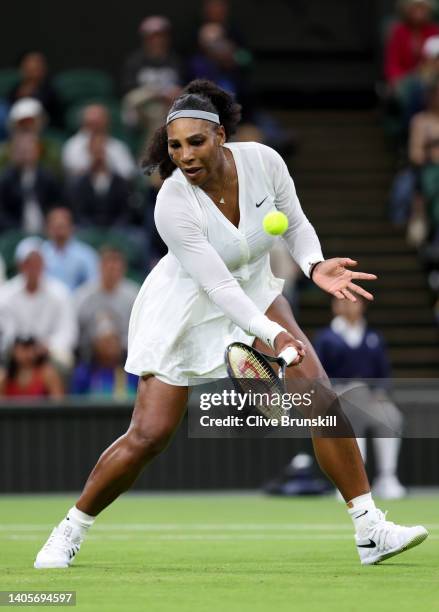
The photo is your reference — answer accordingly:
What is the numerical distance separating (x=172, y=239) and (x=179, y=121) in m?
0.48

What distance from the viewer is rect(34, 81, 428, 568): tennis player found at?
604cm

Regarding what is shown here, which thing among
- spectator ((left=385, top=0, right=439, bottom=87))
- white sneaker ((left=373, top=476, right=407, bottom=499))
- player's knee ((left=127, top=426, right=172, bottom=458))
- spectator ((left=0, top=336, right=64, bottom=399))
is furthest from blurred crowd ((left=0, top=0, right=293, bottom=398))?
player's knee ((left=127, top=426, right=172, bottom=458))

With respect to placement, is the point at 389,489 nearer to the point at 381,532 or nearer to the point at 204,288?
the point at 381,532

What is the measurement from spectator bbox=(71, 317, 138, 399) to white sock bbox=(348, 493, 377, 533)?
19.0ft

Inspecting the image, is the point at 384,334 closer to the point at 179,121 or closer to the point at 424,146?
the point at 424,146

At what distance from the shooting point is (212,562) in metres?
6.59

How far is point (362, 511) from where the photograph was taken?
6.16 meters

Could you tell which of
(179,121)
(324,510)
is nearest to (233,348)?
(179,121)

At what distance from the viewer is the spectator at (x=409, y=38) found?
593 inches

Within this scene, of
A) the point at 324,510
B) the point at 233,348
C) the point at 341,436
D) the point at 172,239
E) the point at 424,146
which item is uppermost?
the point at 424,146

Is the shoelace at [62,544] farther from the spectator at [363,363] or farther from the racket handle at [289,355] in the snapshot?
the spectator at [363,363]

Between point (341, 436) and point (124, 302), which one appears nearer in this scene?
point (341, 436)

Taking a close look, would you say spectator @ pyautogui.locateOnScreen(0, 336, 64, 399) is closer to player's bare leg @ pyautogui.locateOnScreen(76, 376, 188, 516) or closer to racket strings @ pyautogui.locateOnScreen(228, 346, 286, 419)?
player's bare leg @ pyautogui.locateOnScreen(76, 376, 188, 516)

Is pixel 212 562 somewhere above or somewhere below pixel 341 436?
below
